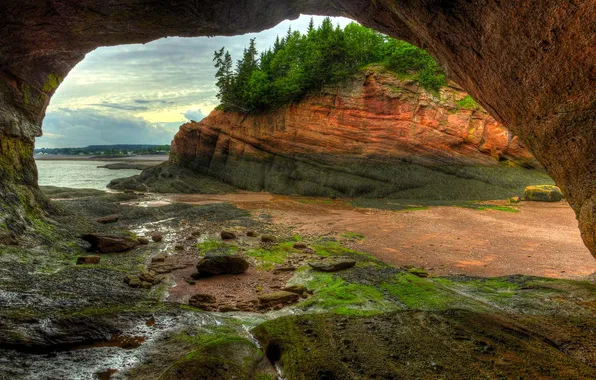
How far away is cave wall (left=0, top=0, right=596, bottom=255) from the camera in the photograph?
479 cm

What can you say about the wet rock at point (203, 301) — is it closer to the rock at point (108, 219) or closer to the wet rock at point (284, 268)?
the wet rock at point (284, 268)

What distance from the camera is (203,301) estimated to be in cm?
716

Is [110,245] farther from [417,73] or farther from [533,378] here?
[417,73]

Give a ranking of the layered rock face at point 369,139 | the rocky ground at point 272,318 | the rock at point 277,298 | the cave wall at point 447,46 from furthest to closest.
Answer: the layered rock face at point 369,139
the rock at point 277,298
the cave wall at point 447,46
the rocky ground at point 272,318

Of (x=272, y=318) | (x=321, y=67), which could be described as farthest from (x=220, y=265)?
(x=321, y=67)

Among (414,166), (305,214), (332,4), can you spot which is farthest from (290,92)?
(332,4)

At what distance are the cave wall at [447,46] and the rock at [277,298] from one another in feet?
18.0

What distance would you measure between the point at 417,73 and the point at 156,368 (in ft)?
102

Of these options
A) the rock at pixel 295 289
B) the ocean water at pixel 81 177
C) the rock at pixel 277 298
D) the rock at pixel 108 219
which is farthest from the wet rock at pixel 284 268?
the ocean water at pixel 81 177

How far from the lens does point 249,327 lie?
5555 mm

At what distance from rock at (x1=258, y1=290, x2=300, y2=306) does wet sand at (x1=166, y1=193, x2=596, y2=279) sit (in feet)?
15.6

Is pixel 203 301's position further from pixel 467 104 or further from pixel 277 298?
pixel 467 104

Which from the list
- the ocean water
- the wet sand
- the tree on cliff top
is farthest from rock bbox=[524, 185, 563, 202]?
the ocean water

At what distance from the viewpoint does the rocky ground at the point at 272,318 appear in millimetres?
3803
